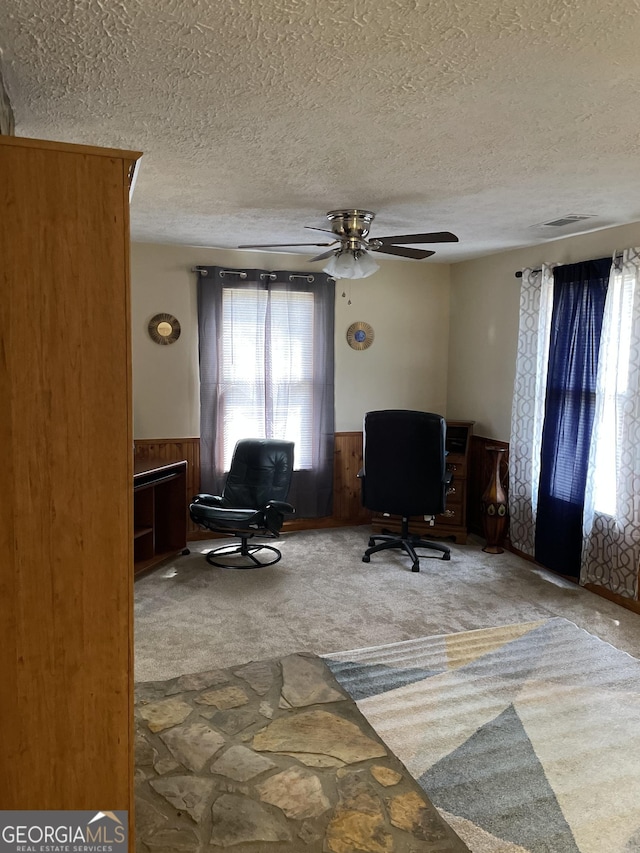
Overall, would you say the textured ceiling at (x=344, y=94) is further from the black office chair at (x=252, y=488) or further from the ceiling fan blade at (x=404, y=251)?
the black office chair at (x=252, y=488)

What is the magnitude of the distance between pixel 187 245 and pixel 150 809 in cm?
399

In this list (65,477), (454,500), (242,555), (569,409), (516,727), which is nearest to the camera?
(65,477)

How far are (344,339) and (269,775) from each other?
3.90m

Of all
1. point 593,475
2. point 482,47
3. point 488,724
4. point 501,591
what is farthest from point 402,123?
point 501,591

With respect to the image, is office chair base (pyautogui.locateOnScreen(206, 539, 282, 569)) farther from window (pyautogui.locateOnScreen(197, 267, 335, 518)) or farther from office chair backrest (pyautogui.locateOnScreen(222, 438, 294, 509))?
window (pyautogui.locateOnScreen(197, 267, 335, 518))

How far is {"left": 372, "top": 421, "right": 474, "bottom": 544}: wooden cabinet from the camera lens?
5266mm

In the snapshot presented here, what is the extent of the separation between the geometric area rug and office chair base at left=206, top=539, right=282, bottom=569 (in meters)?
1.53

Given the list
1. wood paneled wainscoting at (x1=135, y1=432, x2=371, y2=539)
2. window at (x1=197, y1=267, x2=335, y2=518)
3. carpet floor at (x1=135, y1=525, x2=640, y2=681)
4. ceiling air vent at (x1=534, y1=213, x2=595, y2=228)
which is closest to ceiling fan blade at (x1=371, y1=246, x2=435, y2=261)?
ceiling air vent at (x1=534, y1=213, x2=595, y2=228)

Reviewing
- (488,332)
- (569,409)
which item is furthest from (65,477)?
(488,332)

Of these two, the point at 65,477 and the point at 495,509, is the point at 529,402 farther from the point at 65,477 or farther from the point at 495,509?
the point at 65,477

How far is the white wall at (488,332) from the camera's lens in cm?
502

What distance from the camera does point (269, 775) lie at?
2318 mm

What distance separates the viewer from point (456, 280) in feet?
19.2

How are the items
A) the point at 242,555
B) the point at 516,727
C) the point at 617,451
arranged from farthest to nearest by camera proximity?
the point at 242,555
the point at 617,451
the point at 516,727
